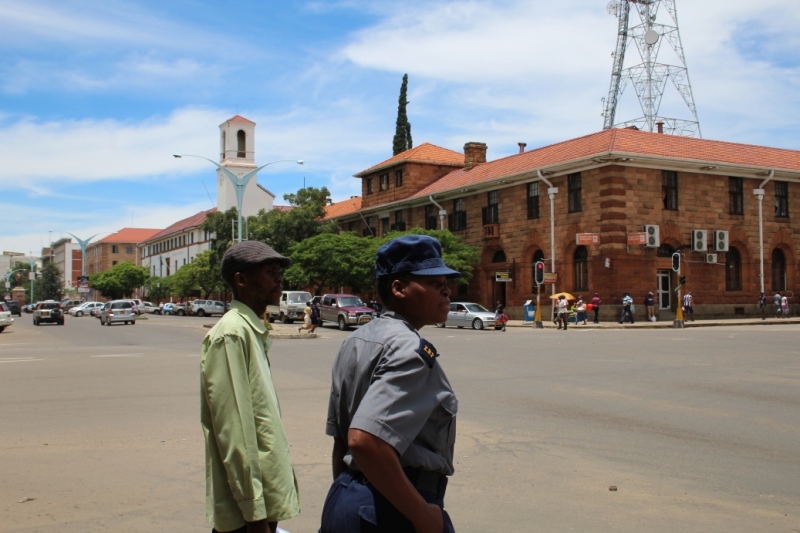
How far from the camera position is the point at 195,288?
8550 cm

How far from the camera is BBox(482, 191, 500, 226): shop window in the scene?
46344 mm

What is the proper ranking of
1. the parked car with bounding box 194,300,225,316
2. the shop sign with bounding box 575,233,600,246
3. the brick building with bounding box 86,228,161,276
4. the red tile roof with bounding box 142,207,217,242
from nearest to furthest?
the shop sign with bounding box 575,233,600,246, the parked car with bounding box 194,300,225,316, the red tile roof with bounding box 142,207,217,242, the brick building with bounding box 86,228,161,276

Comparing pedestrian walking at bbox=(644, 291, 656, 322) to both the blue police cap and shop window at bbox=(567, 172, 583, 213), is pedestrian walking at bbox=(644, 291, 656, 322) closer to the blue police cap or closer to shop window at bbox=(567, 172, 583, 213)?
shop window at bbox=(567, 172, 583, 213)

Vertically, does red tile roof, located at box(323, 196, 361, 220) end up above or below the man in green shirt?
above

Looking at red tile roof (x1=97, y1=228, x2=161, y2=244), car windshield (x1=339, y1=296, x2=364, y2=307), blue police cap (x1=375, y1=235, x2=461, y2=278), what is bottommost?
car windshield (x1=339, y1=296, x2=364, y2=307)

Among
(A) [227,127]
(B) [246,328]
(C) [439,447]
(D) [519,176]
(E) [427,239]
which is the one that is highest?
(A) [227,127]

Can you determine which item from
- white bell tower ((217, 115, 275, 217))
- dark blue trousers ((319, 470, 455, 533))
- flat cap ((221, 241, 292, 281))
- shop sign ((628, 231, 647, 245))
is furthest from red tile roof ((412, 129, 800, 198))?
white bell tower ((217, 115, 275, 217))

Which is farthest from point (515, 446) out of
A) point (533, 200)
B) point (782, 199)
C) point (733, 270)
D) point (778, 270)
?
point (782, 199)

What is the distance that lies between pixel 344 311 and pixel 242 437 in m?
33.2

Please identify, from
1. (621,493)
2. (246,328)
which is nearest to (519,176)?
(621,493)

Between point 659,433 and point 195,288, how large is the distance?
80.6 meters

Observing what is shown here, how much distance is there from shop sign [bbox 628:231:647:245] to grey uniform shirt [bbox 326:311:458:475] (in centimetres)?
3709

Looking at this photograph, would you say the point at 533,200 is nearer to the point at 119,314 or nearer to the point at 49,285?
the point at 119,314

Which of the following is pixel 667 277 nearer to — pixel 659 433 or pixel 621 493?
pixel 659 433
